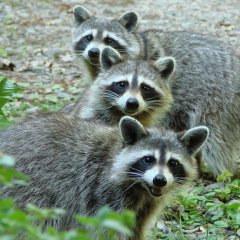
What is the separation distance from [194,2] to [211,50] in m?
4.54

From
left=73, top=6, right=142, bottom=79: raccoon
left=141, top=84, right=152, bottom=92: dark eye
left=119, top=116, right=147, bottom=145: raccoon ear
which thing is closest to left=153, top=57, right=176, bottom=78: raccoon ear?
A: left=141, top=84, right=152, bottom=92: dark eye

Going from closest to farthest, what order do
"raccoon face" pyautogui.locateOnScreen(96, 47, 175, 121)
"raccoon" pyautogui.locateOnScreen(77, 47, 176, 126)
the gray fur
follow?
"raccoon face" pyautogui.locateOnScreen(96, 47, 175, 121)
"raccoon" pyautogui.locateOnScreen(77, 47, 176, 126)
the gray fur

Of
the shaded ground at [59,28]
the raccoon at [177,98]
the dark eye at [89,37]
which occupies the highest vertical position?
the dark eye at [89,37]

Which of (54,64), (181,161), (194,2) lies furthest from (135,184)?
(194,2)

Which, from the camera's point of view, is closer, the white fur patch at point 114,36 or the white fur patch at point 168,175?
the white fur patch at point 168,175

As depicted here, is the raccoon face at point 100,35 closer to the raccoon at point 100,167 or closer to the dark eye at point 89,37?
the dark eye at point 89,37

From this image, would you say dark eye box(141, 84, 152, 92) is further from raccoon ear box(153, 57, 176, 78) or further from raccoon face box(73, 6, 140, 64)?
raccoon face box(73, 6, 140, 64)

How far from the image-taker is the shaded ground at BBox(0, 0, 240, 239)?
7.77m

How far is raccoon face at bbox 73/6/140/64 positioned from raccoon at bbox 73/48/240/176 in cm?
65

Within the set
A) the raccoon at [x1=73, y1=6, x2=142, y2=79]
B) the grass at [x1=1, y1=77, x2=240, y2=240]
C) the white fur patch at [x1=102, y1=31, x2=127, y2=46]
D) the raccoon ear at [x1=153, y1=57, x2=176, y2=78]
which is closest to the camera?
Result: the grass at [x1=1, y1=77, x2=240, y2=240]

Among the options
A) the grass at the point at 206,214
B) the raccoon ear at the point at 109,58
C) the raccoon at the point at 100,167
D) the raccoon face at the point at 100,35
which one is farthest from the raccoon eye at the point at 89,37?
the raccoon at the point at 100,167

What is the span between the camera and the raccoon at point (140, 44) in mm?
6660

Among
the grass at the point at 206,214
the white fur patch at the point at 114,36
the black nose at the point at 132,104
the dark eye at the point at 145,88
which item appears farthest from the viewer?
the white fur patch at the point at 114,36

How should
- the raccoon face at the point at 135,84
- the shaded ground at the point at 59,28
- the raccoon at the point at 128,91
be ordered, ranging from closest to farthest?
the raccoon face at the point at 135,84 < the raccoon at the point at 128,91 < the shaded ground at the point at 59,28
